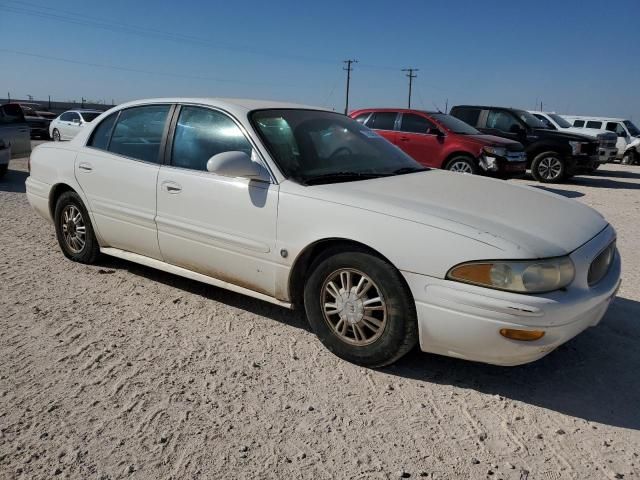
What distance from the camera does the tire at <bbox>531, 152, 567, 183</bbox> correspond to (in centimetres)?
1305

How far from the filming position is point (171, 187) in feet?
12.7

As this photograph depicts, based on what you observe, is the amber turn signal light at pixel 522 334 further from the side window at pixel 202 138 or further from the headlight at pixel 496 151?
the headlight at pixel 496 151

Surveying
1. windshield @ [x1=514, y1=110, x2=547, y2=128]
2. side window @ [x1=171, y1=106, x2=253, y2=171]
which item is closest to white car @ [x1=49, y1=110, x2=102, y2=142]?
windshield @ [x1=514, y1=110, x2=547, y2=128]

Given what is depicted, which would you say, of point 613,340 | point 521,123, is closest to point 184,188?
point 613,340

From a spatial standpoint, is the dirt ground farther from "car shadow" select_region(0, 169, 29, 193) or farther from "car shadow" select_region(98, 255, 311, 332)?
"car shadow" select_region(0, 169, 29, 193)

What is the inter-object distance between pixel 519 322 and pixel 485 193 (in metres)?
1.16

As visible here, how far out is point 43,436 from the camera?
2.43 m

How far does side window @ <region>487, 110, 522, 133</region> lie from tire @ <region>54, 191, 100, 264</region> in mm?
11570

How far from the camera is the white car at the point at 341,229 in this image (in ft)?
8.87

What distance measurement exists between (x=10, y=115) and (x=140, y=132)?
8.24 m

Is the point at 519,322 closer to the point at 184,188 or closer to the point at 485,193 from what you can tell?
the point at 485,193

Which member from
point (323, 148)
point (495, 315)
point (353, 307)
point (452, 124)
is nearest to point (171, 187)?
point (323, 148)

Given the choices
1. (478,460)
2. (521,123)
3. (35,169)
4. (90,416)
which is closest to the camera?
(478,460)

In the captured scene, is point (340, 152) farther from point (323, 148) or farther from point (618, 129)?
point (618, 129)
